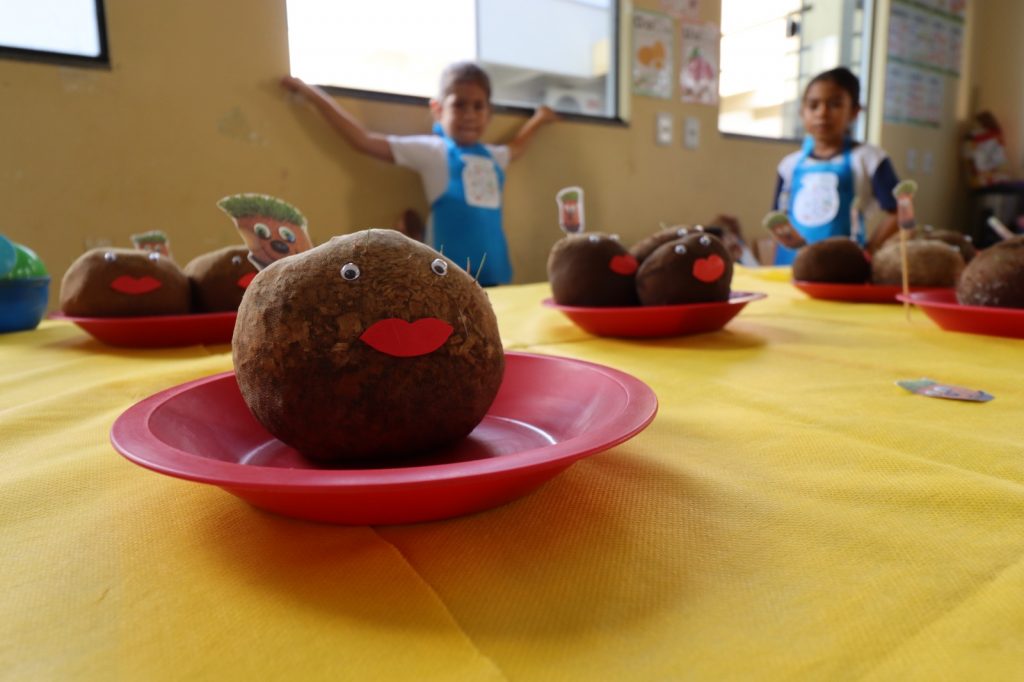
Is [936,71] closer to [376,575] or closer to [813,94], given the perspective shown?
[813,94]

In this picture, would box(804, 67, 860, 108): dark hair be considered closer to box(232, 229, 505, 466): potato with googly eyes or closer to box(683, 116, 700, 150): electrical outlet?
box(683, 116, 700, 150): electrical outlet

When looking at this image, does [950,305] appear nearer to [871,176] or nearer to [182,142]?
[871,176]

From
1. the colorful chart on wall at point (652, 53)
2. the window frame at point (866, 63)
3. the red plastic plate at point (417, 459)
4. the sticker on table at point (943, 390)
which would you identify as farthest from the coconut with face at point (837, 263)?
the window frame at point (866, 63)

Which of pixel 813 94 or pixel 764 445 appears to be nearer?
pixel 764 445

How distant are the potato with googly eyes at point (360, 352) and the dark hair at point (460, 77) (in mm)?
1536

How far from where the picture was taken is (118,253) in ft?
2.87

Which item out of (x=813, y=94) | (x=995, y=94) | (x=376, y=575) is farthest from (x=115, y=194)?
(x=995, y=94)

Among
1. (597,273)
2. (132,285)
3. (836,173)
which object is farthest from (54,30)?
(836,173)

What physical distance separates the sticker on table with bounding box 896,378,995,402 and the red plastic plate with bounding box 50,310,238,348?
77cm

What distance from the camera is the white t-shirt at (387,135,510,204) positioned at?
70.6 inches

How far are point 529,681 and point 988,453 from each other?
1.19ft

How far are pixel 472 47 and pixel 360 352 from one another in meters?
2.06

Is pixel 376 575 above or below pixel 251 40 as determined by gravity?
below

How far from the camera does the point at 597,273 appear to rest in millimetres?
881
